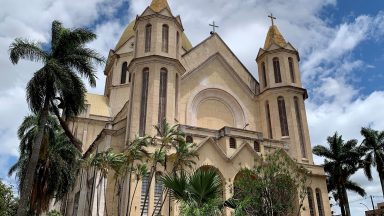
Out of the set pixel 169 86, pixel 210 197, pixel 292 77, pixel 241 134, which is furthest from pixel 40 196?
pixel 292 77

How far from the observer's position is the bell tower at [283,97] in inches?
1358

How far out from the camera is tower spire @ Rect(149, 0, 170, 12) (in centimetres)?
3502

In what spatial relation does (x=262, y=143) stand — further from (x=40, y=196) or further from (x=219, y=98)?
(x=40, y=196)

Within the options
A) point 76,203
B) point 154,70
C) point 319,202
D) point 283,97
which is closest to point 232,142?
point 154,70

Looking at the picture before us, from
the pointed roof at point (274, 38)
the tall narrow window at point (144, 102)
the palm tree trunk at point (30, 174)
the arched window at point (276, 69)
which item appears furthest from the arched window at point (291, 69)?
the palm tree trunk at point (30, 174)

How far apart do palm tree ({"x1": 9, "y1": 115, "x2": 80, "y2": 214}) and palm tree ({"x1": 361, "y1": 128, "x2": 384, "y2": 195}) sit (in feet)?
98.7

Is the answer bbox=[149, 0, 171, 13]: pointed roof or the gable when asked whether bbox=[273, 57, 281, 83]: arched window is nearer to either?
the gable

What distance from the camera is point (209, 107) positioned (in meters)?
36.4

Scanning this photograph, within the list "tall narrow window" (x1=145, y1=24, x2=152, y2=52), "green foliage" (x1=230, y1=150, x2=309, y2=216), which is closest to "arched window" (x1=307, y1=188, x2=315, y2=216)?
"green foliage" (x1=230, y1=150, x2=309, y2=216)

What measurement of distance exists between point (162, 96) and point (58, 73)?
434 inches

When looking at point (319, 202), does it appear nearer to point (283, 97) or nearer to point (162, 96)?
point (283, 97)

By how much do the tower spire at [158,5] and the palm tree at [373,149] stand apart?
2569 cm

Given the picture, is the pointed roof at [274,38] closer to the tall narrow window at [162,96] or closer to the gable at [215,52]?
the gable at [215,52]

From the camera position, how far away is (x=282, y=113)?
36.3 m
